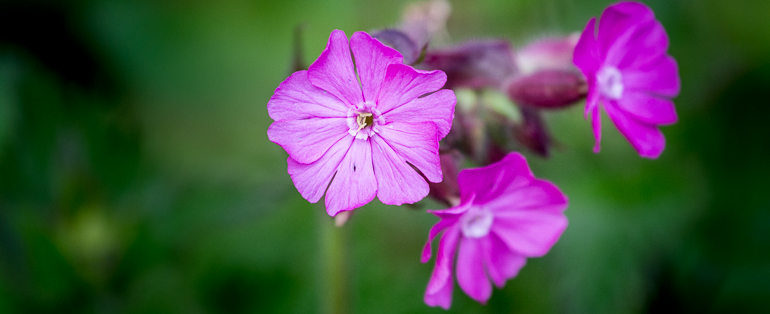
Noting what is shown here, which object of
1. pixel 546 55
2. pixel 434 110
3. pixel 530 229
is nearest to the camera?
pixel 434 110

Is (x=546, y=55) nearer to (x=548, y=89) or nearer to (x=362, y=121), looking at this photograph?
(x=548, y=89)

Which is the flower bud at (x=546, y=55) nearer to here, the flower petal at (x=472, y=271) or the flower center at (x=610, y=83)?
the flower center at (x=610, y=83)

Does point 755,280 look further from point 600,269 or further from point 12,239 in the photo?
point 12,239

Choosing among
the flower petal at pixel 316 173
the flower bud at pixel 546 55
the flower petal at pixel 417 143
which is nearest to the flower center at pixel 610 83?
the flower bud at pixel 546 55

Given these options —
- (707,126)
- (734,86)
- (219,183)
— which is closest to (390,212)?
(219,183)

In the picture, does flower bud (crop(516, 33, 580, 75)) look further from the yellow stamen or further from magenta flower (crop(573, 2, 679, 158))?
the yellow stamen

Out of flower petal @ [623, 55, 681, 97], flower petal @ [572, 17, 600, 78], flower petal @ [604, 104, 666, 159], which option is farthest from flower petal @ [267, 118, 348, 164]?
flower petal @ [623, 55, 681, 97]

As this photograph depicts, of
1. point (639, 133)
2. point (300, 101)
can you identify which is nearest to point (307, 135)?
point (300, 101)
